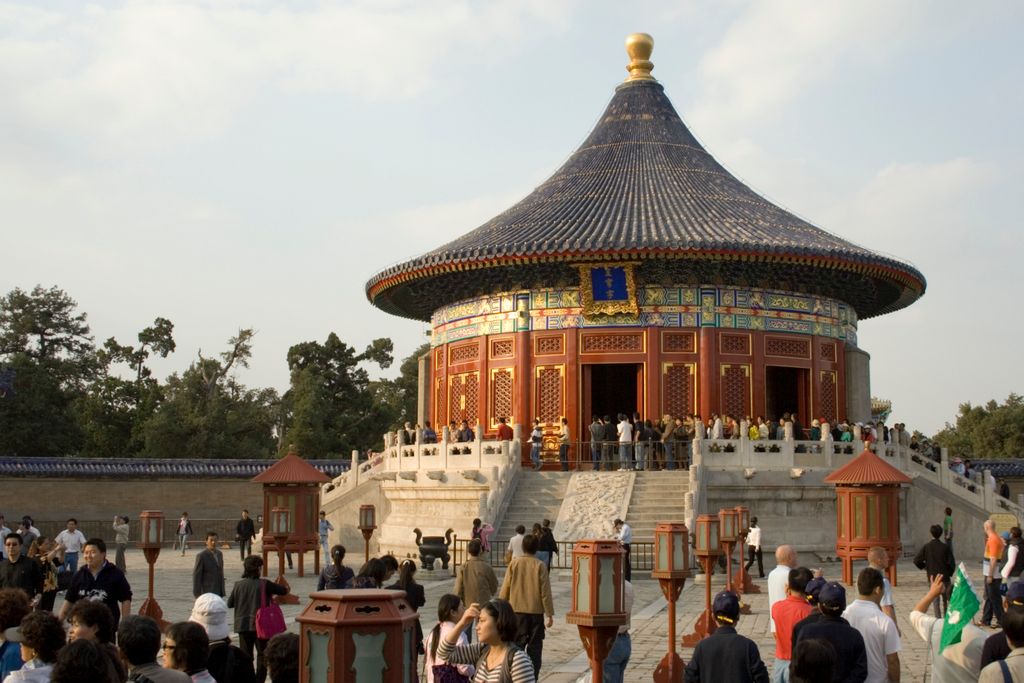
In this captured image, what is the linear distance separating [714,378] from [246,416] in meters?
26.3

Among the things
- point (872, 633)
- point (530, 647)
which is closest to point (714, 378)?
point (530, 647)

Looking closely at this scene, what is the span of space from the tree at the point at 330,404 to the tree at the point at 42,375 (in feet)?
27.1

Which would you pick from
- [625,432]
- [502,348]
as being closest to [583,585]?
[625,432]

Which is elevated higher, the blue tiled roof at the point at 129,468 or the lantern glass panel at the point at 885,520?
the blue tiled roof at the point at 129,468

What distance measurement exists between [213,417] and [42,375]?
22.6 ft

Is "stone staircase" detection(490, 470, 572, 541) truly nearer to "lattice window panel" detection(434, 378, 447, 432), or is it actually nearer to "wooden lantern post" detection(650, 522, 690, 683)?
"lattice window panel" detection(434, 378, 447, 432)

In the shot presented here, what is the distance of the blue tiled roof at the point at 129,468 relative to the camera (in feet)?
112

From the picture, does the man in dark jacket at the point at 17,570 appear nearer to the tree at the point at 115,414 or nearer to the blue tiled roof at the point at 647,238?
the blue tiled roof at the point at 647,238

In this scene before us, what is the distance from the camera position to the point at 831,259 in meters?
29.4

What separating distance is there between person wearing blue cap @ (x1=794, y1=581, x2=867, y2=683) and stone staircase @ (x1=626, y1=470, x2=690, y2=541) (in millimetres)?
16134

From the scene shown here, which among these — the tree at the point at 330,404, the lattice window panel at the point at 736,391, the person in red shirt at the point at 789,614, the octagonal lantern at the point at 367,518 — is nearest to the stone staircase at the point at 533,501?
the octagonal lantern at the point at 367,518

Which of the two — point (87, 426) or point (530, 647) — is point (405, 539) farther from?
point (87, 426)

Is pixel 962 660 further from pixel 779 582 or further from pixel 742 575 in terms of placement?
pixel 742 575

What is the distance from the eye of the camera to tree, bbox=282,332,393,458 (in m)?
50.2
